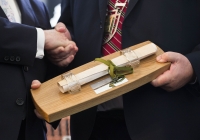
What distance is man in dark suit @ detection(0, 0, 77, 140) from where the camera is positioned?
3.73ft

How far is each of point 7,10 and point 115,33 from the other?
13.4 inches

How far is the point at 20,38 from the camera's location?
3.77 feet

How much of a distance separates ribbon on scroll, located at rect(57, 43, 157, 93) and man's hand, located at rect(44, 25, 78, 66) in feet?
0.41

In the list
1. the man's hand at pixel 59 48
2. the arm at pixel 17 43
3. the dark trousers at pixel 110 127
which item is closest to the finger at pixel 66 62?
the man's hand at pixel 59 48

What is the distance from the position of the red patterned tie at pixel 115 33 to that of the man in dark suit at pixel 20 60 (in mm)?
113

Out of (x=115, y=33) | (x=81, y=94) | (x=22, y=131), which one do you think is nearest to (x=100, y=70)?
(x=81, y=94)

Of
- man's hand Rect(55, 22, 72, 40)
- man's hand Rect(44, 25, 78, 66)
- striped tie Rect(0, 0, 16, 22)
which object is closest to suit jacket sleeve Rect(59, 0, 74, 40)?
man's hand Rect(55, 22, 72, 40)

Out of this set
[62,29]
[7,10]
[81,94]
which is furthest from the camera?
[62,29]

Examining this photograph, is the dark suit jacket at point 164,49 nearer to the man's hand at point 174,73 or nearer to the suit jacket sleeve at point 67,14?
the man's hand at point 174,73

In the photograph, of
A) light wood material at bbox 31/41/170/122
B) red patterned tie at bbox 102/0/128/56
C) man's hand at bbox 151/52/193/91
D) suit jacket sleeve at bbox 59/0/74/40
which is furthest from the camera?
suit jacket sleeve at bbox 59/0/74/40

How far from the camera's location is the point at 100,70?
3.80ft

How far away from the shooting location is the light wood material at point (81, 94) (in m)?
1.07

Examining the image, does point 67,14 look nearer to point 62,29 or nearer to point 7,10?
point 62,29

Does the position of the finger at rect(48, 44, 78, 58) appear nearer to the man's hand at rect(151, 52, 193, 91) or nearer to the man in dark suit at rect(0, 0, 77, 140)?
the man in dark suit at rect(0, 0, 77, 140)
